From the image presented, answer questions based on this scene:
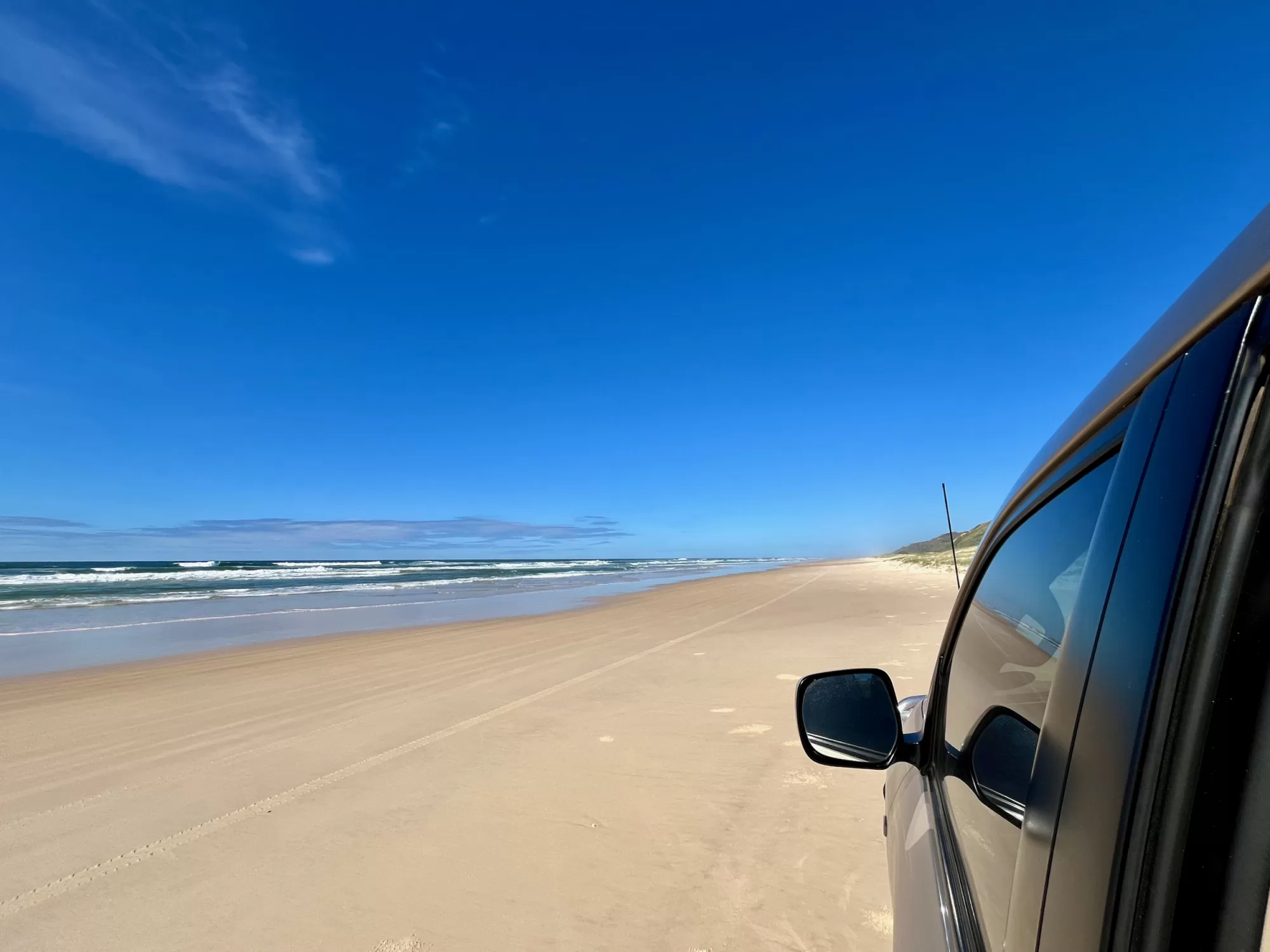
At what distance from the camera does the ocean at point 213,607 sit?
1185cm

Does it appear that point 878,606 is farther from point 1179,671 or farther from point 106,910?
point 1179,671

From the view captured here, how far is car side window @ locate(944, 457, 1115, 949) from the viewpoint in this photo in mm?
1051

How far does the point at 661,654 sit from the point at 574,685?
2.34 metres

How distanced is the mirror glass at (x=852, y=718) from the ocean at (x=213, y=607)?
11.4 meters

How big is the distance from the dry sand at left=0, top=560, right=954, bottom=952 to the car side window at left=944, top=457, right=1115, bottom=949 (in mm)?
1712

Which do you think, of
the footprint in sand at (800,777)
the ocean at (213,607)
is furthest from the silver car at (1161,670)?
the ocean at (213,607)

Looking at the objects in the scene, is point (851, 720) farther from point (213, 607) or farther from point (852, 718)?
point (213, 607)

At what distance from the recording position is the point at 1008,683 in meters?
1.32

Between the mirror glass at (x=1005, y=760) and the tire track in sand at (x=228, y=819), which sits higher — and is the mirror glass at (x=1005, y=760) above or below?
above

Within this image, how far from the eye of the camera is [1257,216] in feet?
2.20

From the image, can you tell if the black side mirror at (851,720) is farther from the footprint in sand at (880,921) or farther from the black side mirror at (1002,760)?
the footprint in sand at (880,921)

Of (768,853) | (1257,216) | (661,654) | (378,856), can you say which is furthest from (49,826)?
(661,654)

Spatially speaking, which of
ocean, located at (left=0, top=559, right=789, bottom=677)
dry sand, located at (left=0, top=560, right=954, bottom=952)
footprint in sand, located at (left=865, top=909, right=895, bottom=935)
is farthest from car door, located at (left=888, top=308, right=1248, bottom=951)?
ocean, located at (left=0, top=559, right=789, bottom=677)

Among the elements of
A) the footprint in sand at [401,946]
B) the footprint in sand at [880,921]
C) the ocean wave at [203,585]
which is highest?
the footprint in sand at [880,921]
